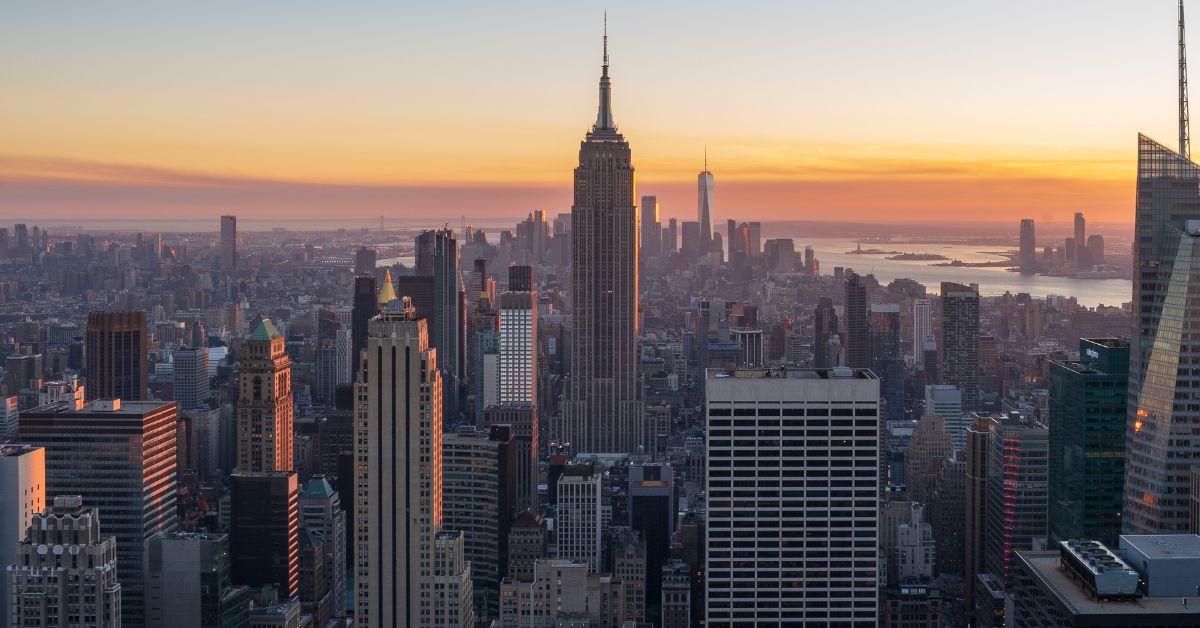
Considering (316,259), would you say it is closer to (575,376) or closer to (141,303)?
(141,303)

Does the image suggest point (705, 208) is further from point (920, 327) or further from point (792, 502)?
point (792, 502)

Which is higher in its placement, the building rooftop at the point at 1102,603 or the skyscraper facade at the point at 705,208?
the skyscraper facade at the point at 705,208

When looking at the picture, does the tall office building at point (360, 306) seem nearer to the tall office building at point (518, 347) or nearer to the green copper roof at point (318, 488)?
the green copper roof at point (318, 488)

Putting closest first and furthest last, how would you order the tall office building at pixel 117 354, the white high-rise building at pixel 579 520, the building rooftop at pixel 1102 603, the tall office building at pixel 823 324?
the building rooftop at pixel 1102 603, the white high-rise building at pixel 579 520, the tall office building at pixel 117 354, the tall office building at pixel 823 324

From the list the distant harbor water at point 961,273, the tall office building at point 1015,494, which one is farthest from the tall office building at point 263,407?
the tall office building at point 1015,494

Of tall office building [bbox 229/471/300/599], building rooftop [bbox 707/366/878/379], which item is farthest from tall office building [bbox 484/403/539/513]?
building rooftop [bbox 707/366/878/379]

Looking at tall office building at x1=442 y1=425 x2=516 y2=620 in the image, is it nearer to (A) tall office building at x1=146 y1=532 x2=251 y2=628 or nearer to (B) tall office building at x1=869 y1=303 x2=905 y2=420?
(A) tall office building at x1=146 y1=532 x2=251 y2=628
